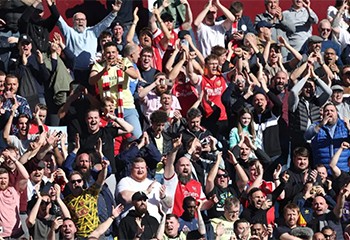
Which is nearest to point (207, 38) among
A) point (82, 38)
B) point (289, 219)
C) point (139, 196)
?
point (82, 38)

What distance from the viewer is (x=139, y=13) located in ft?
96.3

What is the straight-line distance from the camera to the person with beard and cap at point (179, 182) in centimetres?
2536

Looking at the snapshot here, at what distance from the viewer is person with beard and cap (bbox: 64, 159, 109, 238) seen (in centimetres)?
2438

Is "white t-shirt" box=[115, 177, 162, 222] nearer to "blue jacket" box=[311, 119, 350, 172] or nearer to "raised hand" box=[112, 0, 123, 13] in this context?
"blue jacket" box=[311, 119, 350, 172]

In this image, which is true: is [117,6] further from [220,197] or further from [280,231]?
[280,231]

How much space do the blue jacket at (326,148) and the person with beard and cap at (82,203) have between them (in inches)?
158

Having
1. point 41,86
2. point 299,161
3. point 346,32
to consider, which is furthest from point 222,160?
point 346,32

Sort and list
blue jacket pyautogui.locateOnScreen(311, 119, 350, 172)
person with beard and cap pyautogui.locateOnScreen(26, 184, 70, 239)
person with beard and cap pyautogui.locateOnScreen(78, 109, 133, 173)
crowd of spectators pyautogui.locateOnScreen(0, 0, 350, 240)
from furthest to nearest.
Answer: blue jacket pyautogui.locateOnScreen(311, 119, 350, 172), person with beard and cap pyautogui.locateOnScreen(78, 109, 133, 173), crowd of spectators pyautogui.locateOnScreen(0, 0, 350, 240), person with beard and cap pyautogui.locateOnScreen(26, 184, 70, 239)

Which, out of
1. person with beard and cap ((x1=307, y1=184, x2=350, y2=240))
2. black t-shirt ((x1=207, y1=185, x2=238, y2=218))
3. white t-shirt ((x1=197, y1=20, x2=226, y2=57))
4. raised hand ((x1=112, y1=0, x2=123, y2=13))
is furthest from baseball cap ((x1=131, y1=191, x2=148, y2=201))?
white t-shirt ((x1=197, y1=20, x2=226, y2=57))

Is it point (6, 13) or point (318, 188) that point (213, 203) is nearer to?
point (318, 188)

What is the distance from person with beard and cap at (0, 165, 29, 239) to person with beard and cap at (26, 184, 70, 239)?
0.95ft

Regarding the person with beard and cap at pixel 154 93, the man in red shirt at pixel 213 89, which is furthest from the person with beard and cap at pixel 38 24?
the man in red shirt at pixel 213 89

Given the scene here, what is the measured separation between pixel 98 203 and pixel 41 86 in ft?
9.69

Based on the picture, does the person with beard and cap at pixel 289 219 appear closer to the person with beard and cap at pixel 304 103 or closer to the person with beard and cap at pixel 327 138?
the person with beard and cap at pixel 327 138
